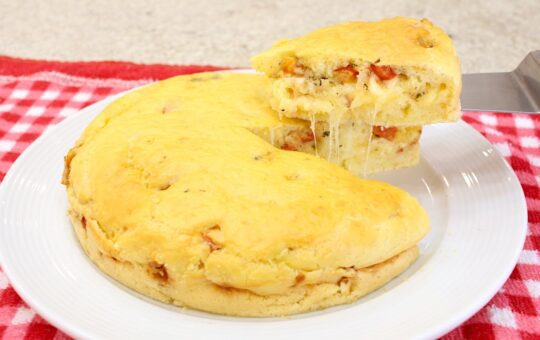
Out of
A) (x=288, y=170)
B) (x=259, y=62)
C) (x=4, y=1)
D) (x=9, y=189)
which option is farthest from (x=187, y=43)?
(x=288, y=170)

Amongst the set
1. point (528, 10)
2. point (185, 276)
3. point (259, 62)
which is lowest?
point (528, 10)

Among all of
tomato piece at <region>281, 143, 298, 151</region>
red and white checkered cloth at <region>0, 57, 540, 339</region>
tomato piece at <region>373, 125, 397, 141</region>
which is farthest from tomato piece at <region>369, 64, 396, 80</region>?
red and white checkered cloth at <region>0, 57, 540, 339</region>

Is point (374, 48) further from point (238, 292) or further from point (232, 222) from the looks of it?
point (238, 292)

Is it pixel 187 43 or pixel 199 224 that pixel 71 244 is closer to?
pixel 199 224

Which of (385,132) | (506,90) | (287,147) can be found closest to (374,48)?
(385,132)

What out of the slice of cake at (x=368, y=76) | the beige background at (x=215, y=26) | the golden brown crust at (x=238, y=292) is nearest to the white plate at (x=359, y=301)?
the golden brown crust at (x=238, y=292)

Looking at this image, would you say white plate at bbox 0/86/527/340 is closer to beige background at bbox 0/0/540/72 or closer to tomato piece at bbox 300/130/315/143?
tomato piece at bbox 300/130/315/143
